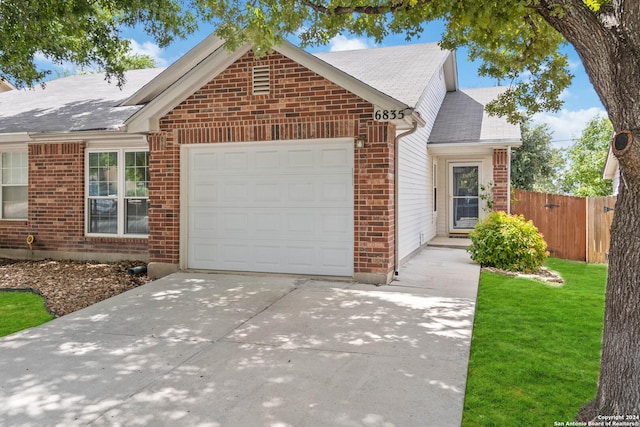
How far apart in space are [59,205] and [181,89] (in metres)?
4.77

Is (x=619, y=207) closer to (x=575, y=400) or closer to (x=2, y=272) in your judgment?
(x=575, y=400)

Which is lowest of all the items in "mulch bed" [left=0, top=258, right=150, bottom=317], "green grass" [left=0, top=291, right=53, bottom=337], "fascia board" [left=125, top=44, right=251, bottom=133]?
"green grass" [left=0, top=291, right=53, bottom=337]

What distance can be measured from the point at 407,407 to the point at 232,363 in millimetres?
1772

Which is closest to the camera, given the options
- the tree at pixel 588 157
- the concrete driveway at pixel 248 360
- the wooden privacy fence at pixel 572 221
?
the concrete driveway at pixel 248 360

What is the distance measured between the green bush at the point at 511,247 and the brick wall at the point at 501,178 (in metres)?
2.39

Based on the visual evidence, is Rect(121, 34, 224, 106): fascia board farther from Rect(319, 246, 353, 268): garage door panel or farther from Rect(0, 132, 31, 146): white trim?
Rect(319, 246, 353, 268): garage door panel

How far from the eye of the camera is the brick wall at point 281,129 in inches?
310

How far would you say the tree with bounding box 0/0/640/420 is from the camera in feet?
10.3

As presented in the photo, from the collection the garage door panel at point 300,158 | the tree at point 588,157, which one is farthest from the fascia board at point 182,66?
the tree at point 588,157

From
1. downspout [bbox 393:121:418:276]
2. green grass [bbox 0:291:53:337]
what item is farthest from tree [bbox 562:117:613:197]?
green grass [bbox 0:291:53:337]

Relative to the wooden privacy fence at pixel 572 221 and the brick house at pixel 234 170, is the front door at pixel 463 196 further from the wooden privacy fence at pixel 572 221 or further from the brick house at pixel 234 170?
the brick house at pixel 234 170

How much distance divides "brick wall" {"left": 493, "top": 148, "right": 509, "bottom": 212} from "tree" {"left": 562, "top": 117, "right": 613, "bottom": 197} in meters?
25.2

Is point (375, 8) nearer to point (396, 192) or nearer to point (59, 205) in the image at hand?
point (396, 192)

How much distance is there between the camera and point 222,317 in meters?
6.14
